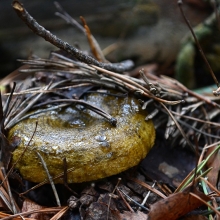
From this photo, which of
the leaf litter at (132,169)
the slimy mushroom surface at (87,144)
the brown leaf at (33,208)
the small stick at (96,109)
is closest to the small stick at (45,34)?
the leaf litter at (132,169)

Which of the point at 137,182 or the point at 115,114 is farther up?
the point at 115,114

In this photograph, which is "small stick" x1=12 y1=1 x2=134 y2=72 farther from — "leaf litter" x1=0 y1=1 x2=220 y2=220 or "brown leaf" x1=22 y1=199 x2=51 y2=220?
"brown leaf" x1=22 y1=199 x2=51 y2=220

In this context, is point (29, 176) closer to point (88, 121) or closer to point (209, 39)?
point (88, 121)

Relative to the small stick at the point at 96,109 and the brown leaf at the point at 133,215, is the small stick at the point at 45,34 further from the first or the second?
the brown leaf at the point at 133,215

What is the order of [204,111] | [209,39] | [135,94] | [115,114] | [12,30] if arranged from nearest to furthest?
[115,114]
[135,94]
[204,111]
[209,39]
[12,30]

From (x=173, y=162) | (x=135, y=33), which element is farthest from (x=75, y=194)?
(x=135, y=33)

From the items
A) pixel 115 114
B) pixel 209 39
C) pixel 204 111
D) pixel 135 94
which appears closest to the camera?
pixel 115 114

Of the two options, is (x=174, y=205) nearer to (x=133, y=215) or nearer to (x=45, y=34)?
(x=133, y=215)
